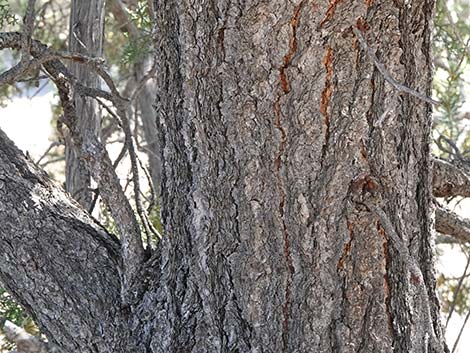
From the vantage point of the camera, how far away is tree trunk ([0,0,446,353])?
42.5 inches

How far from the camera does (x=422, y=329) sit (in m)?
1.13

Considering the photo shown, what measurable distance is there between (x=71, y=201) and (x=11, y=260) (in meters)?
0.18

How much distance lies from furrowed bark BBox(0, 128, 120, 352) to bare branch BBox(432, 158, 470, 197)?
670 mm

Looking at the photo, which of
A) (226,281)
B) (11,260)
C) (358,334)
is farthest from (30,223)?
(358,334)

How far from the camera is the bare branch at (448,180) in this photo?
162 cm

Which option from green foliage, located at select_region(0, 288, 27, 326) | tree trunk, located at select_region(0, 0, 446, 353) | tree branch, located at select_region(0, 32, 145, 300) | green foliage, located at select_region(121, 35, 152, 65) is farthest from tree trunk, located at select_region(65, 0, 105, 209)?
tree trunk, located at select_region(0, 0, 446, 353)

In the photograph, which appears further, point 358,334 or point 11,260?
point 11,260

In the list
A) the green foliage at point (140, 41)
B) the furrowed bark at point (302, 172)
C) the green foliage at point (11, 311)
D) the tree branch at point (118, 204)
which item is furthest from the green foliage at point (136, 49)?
the furrowed bark at point (302, 172)

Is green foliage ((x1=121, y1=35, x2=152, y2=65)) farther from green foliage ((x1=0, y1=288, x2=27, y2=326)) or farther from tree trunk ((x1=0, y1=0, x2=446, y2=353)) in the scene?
tree trunk ((x1=0, y1=0, x2=446, y2=353))

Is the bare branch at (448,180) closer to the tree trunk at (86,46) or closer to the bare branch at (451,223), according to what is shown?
the bare branch at (451,223)

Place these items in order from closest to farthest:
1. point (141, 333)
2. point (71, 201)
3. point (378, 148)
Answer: point (378, 148) → point (141, 333) → point (71, 201)

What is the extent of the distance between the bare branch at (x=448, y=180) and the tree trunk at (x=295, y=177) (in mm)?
436

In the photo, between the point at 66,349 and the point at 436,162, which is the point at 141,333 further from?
the point at 436,162

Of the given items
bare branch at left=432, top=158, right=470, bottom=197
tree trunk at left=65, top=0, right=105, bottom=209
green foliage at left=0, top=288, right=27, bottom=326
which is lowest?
green foliage at left=0, top=288, right=27, bottom=326
